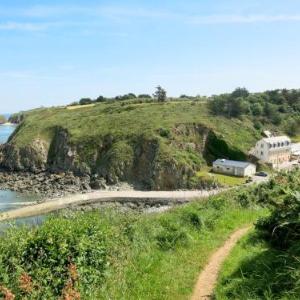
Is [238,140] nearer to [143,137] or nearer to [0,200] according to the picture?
[143,137]

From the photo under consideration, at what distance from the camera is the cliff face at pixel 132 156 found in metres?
68.9

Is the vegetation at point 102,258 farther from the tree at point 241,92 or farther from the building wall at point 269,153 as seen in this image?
the tree at point 241,92

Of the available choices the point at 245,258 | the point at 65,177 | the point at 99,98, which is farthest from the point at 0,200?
the point at 99,98

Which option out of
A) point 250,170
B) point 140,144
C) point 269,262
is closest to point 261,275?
point 269,262

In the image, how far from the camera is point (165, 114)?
295 ft

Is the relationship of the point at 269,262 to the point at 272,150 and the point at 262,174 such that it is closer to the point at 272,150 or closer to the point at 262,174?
the point at 262,174

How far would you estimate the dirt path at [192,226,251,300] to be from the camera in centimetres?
991

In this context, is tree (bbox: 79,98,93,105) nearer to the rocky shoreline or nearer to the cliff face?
the cliff face

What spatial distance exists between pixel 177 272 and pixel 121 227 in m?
2.40

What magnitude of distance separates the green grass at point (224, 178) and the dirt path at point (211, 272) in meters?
48.6

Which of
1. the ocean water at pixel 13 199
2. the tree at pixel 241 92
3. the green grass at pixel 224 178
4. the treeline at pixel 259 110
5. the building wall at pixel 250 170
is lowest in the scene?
the ocean water at pixel 13 199

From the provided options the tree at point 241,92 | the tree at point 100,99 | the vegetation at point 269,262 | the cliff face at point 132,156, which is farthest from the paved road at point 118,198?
the tree at point 100,99

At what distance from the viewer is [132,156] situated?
74812mm

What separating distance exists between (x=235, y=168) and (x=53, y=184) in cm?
2770
